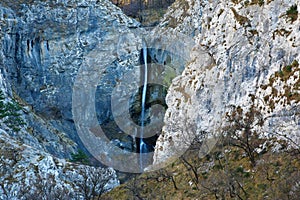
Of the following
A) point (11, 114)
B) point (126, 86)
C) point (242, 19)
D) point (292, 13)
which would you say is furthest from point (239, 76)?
point (126, 86)

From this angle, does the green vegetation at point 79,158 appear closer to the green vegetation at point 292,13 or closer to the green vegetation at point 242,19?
the green vegetation at point 242,19

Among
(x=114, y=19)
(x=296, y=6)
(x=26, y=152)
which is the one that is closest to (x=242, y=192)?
(x=296, y=6)

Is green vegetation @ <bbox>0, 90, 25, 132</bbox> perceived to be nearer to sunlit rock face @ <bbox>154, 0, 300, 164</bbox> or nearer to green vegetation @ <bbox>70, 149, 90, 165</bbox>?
green vegetation @ <bbox>70, 149, 90, 165</bbox>

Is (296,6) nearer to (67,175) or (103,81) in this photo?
(67,175)

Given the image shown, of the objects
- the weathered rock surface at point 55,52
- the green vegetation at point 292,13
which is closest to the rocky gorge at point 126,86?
the green vegetation at point 292,13

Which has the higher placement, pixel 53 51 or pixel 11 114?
pixel 53 51

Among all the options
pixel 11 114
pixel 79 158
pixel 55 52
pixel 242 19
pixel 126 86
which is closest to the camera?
pixel 242 19

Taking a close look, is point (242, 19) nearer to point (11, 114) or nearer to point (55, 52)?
point (11, 114)
